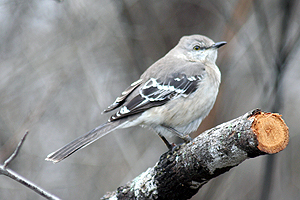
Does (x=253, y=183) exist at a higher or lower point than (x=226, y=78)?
lower

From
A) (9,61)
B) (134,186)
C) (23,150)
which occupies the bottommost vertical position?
(134,186)

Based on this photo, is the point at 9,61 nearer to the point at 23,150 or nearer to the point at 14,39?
the point at 14,39

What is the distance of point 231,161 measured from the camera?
2.43 meters

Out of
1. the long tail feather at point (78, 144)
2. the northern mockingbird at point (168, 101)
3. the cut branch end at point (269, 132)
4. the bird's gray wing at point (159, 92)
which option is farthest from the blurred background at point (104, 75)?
the cut branch end at point (269, 132)

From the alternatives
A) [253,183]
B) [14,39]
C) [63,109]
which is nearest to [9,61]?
[14,39]

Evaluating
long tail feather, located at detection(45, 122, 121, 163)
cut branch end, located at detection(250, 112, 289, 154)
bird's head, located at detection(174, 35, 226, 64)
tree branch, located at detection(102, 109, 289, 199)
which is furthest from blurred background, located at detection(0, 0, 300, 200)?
cut branch end, located at detection(250, 112, 289, 154)

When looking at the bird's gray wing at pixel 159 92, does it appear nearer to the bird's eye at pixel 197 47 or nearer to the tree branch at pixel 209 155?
the bird's eye at pixel 197 47

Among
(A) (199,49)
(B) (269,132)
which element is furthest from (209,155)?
(A) (199,49)

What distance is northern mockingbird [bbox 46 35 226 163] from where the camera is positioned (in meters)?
3.81

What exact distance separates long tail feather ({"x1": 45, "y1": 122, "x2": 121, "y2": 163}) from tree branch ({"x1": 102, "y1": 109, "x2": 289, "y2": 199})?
0.64 meters

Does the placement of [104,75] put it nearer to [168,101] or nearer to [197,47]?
[197,47]

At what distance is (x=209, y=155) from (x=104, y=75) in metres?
4.64

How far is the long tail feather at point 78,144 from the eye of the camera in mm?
3348

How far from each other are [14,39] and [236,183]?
17.5ft
